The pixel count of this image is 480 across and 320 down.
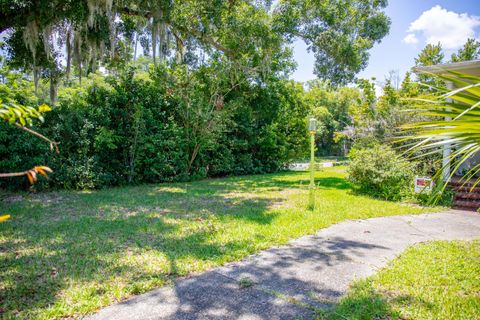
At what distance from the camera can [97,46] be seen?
8.36 meters

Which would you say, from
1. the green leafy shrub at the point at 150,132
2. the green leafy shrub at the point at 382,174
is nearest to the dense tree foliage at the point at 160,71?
the green leafy shrub at the point at 150,132

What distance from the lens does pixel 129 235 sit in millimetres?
4453

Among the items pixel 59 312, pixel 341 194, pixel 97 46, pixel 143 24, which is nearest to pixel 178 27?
pixel 143 24

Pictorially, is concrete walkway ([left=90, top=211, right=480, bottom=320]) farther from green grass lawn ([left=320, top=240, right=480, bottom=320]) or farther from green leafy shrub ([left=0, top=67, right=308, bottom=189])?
green leafy shrub ([left=0, top=67, right=308, bottom=189])

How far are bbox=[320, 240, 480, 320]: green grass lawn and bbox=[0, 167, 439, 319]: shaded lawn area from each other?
1453mm

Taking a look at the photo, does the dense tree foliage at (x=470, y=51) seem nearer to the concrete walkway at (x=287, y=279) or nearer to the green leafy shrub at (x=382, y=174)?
the green leafy shrub at (x=382, y=174)

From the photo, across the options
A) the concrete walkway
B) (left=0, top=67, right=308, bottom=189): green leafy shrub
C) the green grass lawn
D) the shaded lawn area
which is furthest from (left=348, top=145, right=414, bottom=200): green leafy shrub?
(left=0, top=67, right=308, bottom=189): green leafy shrub

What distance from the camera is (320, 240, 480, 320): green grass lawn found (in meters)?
2.47

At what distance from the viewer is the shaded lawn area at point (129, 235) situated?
2.84 meters

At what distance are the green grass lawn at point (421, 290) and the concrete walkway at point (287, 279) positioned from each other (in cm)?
19

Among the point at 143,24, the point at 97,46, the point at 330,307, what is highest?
the point at 143,24

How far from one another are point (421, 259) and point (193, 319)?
2.80 m

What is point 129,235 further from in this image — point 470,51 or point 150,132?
point 470,51

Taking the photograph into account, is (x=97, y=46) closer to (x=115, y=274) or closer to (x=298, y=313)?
(x=115, y=274)
